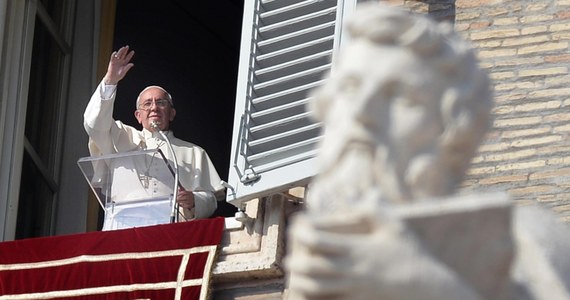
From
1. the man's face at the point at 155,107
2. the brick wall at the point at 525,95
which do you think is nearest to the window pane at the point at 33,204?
the man's face at the point at 155,107

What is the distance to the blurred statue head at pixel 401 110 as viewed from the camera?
2.64m

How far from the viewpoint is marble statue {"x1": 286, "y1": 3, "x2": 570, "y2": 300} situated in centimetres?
249

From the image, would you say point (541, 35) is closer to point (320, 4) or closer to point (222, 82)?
point (320, 4)

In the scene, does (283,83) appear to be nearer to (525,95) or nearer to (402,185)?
(525,95)

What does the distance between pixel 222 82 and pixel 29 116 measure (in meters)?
2.52

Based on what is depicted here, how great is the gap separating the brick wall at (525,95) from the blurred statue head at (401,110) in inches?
217

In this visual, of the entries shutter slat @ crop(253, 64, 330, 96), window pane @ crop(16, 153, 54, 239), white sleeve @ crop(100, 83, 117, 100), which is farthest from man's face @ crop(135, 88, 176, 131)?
shutter slat @ crop(253, 64, 330, 96)

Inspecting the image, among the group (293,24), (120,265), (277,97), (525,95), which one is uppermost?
(293,24)

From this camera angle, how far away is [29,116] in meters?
11.1

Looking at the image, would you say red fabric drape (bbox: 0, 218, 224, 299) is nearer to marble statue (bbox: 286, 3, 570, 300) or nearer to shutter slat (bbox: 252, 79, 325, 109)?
shutter slat (bbox: 252, 79, 325, 109)

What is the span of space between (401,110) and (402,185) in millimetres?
81

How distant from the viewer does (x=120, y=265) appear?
9.34 m

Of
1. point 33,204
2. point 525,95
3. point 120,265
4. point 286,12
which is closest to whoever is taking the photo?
point 525,95

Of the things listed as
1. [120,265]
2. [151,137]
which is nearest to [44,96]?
[151,137]
